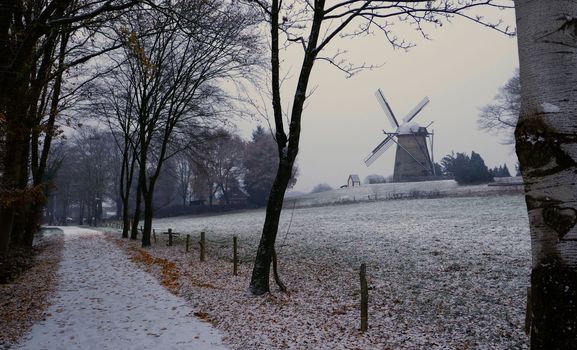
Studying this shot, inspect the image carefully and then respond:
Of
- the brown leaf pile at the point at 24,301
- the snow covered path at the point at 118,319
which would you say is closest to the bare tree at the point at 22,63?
the brown leaf pile at the point at 24,301

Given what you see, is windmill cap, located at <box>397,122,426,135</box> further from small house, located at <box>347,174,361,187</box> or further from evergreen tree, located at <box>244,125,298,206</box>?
small house, located at <box>347,174,361,187</box>

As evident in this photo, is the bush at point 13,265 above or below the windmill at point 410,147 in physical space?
below

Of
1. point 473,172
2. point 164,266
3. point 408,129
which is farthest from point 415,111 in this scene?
point 164,266

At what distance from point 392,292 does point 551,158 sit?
26.2 feet

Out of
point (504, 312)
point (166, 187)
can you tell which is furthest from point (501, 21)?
point (166, 187)

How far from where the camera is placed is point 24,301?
8695mm

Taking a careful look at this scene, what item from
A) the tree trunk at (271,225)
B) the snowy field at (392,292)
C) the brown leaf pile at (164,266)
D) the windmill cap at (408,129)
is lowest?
the snowy field at (392,292)

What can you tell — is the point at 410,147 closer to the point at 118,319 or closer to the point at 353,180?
the point at 353,180

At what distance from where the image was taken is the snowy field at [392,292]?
6703mm

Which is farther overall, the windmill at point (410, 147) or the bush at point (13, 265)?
the windmill at point (410, 147)

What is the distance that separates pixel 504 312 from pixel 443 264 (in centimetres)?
457

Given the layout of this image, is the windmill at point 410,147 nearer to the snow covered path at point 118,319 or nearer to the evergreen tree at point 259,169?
the evergreen tree at point 259,169

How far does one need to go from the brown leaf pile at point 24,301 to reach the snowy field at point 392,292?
317 cm

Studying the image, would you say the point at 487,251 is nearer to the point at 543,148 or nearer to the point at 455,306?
the point at 455,306
